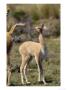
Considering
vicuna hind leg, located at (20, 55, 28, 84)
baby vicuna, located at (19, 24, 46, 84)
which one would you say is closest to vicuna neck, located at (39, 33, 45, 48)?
baby vicuna, located at (19, 24, 46, 84)

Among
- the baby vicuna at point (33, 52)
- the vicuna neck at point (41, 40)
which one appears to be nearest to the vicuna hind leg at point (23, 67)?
the baby vicuna at point (33, 52)

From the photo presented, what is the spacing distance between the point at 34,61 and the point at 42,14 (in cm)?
29

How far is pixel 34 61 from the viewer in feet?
6.98

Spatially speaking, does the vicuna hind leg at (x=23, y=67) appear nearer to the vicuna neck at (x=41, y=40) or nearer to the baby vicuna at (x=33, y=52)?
the baby vicuna at (x=33, y=52)

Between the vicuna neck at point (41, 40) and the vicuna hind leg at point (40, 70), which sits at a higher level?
the vicuna neck at point (41, 40)

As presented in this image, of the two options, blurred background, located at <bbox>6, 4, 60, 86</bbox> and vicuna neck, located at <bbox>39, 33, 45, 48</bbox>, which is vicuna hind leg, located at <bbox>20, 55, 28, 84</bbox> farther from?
vicuna neck, located at <bbox>39, 33, 45, 48</bbox>

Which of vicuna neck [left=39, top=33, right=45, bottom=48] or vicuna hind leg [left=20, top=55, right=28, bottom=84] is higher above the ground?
vicuna neck [left=39, top=33, right=45, bottom=48]

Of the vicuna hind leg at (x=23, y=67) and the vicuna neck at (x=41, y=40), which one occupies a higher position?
the vicuna neck at (x=41, y=40)

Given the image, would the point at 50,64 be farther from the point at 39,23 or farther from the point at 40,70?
the point at 39,23

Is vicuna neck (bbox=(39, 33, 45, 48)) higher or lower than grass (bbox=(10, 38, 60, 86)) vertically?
higher

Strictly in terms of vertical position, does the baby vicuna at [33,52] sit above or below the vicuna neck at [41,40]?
below

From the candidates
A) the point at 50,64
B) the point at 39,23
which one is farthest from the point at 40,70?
the point at 39,23

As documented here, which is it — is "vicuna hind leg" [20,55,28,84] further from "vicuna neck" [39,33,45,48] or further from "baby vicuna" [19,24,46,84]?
"vicuna neck" [39,33,45,48]
